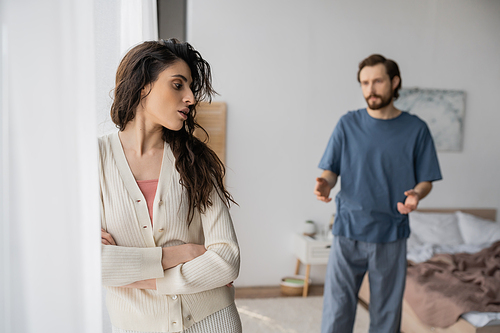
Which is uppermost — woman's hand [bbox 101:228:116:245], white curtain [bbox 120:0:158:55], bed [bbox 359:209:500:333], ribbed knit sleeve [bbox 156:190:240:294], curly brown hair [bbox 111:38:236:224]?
white curtain [bbox 120:0:158:55]

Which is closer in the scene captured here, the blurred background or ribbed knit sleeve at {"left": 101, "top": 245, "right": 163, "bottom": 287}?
ribbed knit sleeve at {"left": 101, "top": 245, "right": 163, "bottom": 287}

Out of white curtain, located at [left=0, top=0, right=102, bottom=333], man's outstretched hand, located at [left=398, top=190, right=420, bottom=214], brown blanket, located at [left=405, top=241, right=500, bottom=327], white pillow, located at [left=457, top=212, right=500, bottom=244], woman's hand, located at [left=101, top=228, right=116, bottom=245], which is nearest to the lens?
white curtain, located at [left=0, top=0, right=102, bottom=333]

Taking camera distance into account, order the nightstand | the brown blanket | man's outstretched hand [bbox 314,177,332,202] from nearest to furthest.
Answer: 1. man's outstretched hand [bbox 314,177,332,202]
2. the brown blanket
3. the nightstand

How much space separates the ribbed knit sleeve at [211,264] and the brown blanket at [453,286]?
1945 mm

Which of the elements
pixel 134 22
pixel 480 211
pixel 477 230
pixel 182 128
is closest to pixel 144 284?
pixel 182 128

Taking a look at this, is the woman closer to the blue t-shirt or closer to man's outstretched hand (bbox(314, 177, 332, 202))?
man's outstretched hand (bbox(314, 177, 332, 202))

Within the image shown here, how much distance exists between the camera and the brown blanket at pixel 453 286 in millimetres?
2436

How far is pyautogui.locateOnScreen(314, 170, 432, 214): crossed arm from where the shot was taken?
6.17 ft

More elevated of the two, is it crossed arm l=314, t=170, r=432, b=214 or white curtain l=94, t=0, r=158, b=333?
white curtain l=94, t=0, r=158, b=333

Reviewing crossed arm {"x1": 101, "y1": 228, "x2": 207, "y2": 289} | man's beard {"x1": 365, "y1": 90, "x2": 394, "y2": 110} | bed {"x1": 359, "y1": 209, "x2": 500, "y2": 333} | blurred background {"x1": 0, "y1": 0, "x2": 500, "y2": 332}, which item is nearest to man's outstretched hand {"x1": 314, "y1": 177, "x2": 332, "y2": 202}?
man's beard {"x1": 365, "y1": 90, "x2": 394, "y2": 110}

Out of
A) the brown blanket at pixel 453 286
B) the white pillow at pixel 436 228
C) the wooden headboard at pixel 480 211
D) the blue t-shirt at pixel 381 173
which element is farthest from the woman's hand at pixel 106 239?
the wooden headboard at pixel 480 211

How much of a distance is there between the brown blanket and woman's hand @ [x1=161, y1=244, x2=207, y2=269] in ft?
6.63

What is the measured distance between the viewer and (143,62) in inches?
40.3

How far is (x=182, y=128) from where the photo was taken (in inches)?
45.4
